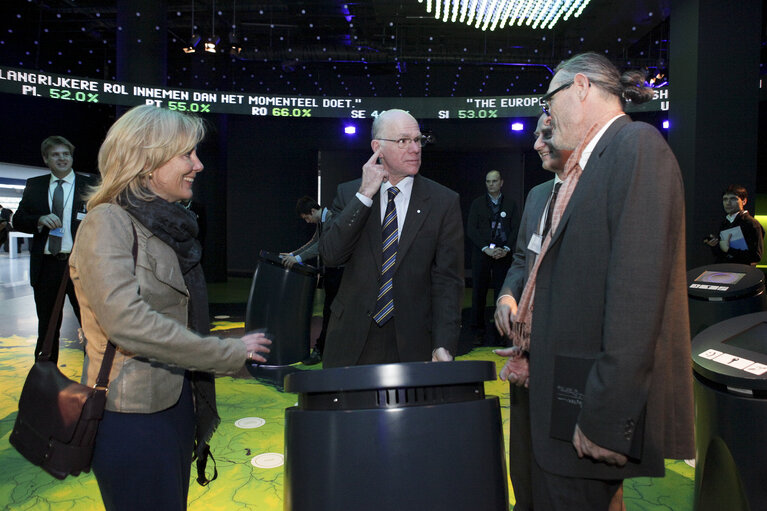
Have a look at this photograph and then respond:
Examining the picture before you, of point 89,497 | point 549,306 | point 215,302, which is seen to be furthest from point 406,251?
point 215,302

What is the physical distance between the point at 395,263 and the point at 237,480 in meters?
1.44

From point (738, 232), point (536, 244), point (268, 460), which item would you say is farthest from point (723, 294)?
point (268, 460)

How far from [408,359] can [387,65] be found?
10.9 metres

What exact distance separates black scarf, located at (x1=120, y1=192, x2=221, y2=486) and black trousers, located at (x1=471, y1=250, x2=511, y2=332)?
4639mm

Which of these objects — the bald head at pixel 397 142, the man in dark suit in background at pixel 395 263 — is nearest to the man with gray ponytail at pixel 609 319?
the man in dark suit in background at pixel 395 263

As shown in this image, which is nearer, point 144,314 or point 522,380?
point 144,314

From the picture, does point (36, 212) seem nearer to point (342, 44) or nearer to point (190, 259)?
point (190, 259)

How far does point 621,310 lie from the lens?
3.81ft

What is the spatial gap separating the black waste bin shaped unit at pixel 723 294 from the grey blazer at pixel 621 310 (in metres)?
2.19

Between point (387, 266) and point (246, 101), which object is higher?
point (246, 101)

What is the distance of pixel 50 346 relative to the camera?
1476 mm

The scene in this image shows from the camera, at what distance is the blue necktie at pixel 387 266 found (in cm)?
223

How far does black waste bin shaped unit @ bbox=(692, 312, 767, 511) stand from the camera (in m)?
1.55

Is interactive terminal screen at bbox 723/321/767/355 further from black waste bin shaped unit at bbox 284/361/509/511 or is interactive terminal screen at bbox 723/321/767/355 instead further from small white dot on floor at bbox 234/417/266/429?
small white dot on floor at bbox 234/417/266/429
